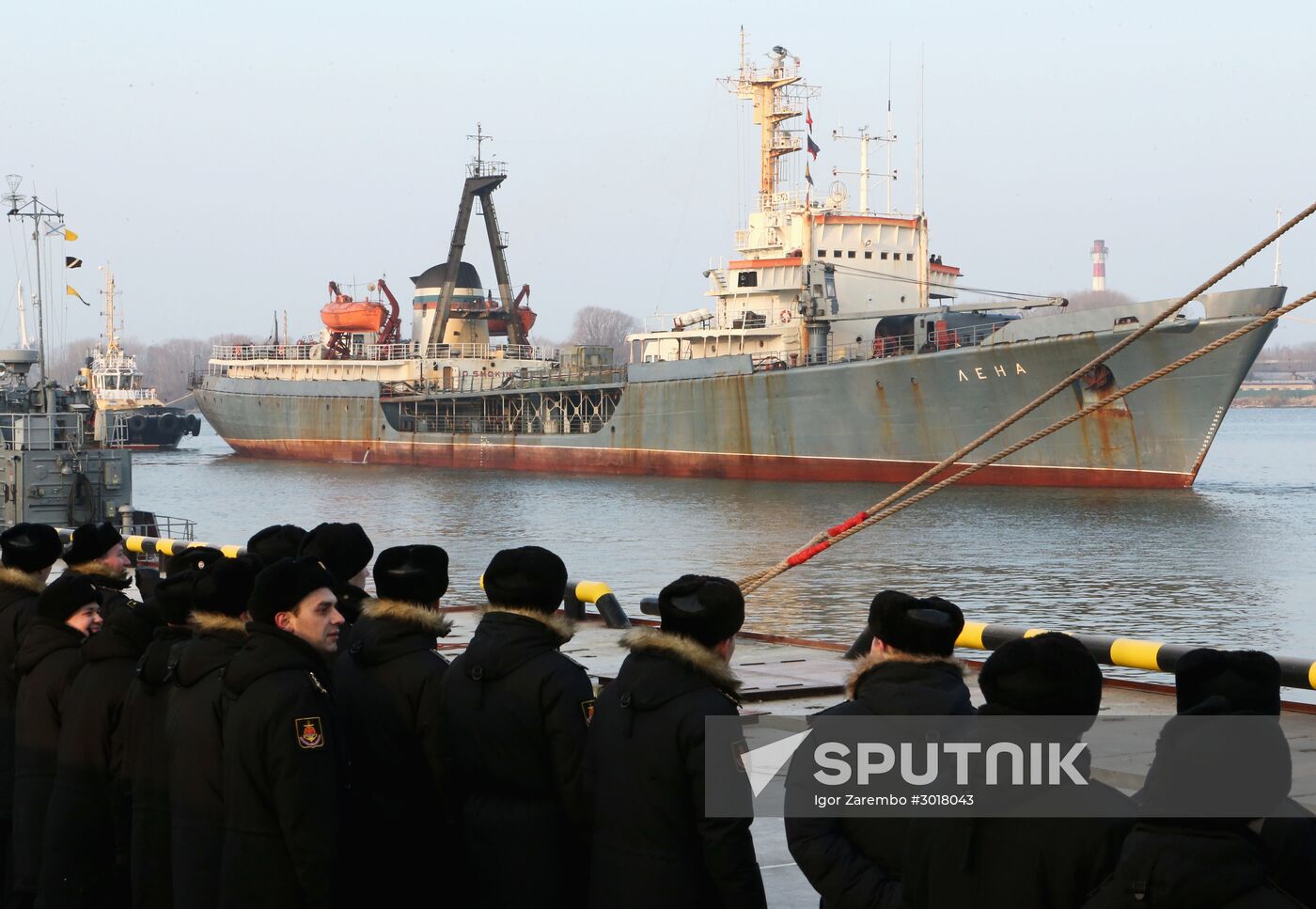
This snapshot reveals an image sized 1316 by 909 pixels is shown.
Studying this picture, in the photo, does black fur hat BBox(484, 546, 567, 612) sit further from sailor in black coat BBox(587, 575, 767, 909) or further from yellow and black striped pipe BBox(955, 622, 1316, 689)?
yellow and black striped pipe BBox(955, 622, 1316, 689)

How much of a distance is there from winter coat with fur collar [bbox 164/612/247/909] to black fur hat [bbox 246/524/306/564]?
1456mm

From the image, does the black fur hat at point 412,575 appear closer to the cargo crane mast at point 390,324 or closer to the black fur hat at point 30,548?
the black fur hat at point 30,548

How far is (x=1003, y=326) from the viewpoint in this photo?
1393 inches

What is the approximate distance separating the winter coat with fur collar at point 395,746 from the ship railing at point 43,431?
21.3 metres

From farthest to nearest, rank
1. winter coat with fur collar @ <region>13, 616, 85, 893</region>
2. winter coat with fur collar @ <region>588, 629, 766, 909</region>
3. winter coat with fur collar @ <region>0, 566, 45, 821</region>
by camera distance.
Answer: winter coat with fur collar @ <region>0, 566, 45, 821</region>
winter coat with fur collar @ <region>13, 616, 85, 893</region>
winter coat with fur collar @ <region>588, 629, 766, 909</region>

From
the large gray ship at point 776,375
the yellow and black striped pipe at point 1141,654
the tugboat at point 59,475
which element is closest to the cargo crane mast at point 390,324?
the large gray ship at point 776,375

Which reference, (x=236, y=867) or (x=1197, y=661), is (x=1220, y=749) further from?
(x=236, y=867)

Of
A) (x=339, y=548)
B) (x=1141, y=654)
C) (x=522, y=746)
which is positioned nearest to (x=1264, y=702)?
(x=522, y=746)

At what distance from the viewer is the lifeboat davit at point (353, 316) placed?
184 ft

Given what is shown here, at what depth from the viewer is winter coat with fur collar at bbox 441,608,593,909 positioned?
4.04 m

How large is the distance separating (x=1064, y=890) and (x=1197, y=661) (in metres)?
0.54

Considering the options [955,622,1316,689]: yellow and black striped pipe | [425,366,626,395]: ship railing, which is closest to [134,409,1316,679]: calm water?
[425,366,626,395]: ship railing

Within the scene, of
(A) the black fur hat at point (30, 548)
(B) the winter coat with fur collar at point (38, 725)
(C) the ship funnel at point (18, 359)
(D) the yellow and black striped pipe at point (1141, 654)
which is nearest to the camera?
(B) the winter coat with fur collar at point (38, 725)

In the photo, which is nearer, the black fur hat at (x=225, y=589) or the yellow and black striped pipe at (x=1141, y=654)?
the black fur hat at (x=225, y=589)
